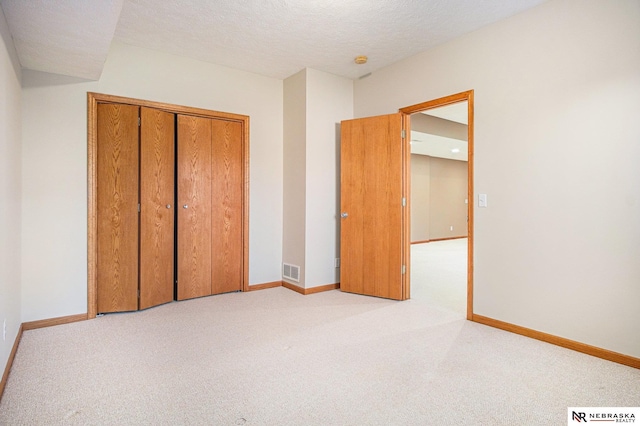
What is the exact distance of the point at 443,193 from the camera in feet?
33.1

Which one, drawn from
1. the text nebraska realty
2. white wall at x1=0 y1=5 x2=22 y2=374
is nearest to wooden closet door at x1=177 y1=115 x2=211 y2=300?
white wall at x1=0 y1=5 x2=22 y2=374

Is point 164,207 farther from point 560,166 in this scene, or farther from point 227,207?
point 560,166

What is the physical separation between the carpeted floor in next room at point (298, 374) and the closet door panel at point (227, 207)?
88 cm

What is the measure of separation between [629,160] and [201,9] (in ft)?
10.8

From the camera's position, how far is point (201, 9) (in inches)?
111

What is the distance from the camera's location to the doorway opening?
349cm

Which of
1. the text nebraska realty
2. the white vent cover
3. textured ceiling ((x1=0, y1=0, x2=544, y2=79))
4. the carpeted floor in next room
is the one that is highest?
textured ceiling ((x1=0, y1=0, x2=544, y2=79))

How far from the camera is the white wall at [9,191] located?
6.90 ft

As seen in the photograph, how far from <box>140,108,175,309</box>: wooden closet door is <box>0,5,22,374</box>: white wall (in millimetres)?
951

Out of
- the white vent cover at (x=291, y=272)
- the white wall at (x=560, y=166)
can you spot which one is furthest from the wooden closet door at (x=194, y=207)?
the white wall at (x=560, y=166)

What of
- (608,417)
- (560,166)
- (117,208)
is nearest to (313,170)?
(117,208)

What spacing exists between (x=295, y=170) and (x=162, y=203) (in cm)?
153

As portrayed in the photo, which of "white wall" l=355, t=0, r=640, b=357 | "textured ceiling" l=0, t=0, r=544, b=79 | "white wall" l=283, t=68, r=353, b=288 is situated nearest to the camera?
"textured ceiling" l=0, t=0, r=544, b=79

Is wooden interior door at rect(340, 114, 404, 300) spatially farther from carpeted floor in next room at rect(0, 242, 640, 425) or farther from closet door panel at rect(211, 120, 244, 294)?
closet door panel at rect(211, 120, 244, 294)
